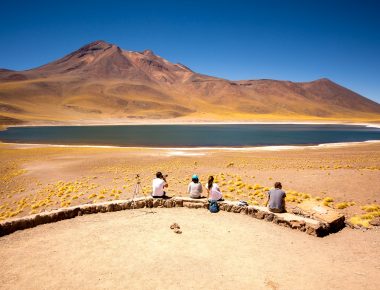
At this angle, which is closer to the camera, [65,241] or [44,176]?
[65,241]

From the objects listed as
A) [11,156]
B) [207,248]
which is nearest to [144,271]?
[207,248]

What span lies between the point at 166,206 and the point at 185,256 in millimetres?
4330

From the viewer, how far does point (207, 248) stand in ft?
27.0

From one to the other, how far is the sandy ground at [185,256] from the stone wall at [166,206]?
0.28 metres

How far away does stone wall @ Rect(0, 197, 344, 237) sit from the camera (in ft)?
30.5

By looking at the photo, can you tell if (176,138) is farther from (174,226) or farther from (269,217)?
(174,226)

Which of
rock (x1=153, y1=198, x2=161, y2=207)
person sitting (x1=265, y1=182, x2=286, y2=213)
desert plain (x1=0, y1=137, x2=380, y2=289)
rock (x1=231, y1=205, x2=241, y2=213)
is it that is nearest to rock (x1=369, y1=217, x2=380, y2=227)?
desert plain (x1=0, y1=137, x2=380, y2=289)

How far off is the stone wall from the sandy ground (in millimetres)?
285

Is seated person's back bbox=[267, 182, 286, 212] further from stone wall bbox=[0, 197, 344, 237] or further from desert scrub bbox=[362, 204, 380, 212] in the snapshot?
desert scrub bbox=[362, 204, 380, 212]

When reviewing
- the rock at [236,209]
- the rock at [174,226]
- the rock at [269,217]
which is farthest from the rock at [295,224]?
the rock at [174,226]

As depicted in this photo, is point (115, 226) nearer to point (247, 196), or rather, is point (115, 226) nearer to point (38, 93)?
point (247, 196)

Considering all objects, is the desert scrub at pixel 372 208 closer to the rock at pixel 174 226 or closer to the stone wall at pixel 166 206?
the stone wall at pixel 166 206

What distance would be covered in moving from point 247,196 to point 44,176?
14915mm

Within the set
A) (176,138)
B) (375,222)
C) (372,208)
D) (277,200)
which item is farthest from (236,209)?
(176,138)
